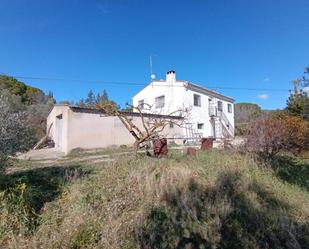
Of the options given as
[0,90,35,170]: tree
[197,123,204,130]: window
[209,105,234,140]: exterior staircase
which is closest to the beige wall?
[197,123,204,130]: window

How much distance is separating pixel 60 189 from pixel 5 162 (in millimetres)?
1408

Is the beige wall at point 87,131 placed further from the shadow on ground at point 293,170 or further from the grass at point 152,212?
the shadow on ground at point 293,170

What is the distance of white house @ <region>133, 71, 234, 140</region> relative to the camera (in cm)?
2008

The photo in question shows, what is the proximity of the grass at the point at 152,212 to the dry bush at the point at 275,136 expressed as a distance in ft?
9.05

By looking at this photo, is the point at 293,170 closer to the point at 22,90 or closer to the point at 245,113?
the point at 245,113

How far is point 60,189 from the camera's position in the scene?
16.3ft

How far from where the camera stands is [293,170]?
28.0ft

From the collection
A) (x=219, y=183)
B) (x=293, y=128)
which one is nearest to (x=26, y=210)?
(x=219, y=183)

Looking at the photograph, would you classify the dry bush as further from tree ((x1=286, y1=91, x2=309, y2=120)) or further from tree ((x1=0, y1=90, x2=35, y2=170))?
tree ((x1=0, y1=90, x2=35, y2=170))

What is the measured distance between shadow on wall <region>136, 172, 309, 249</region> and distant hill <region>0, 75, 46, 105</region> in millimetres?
29330

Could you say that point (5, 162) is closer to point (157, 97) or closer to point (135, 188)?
point (135, 188)

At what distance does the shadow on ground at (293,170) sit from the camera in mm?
7406

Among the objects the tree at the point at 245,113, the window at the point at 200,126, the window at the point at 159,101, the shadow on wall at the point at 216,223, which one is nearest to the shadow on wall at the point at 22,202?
the shadow on wall at the point at 216,223

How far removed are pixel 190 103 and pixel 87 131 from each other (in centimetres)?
986
